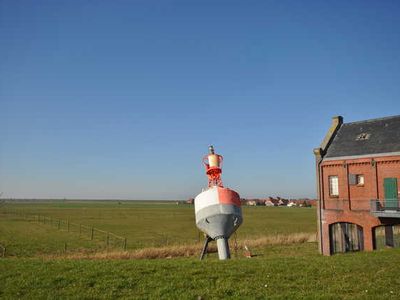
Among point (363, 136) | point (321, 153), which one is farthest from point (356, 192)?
point (363, 136)

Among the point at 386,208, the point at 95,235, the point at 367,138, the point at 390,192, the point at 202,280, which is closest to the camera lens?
the point at 202,280

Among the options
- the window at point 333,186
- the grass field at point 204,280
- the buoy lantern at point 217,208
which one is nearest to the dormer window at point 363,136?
the window at point 333,186

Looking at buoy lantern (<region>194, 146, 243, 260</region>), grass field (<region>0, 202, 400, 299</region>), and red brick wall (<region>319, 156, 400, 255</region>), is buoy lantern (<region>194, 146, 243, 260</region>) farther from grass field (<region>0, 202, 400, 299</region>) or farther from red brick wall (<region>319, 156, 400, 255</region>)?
red brick wall (<region>319, 156, 400, 255</region>)

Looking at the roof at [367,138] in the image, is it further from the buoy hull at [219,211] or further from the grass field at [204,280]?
the grass field at [204,280]

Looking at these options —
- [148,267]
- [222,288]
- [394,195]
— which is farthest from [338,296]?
[394,195]

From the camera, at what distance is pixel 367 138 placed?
27.6 meters

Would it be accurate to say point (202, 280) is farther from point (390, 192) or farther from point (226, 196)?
point (390, 192)

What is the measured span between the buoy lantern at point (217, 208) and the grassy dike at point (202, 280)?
3.88 meters

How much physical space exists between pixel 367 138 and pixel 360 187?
12.7ft

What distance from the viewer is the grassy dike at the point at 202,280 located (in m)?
9.38

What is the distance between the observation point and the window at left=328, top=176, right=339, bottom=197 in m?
27.7

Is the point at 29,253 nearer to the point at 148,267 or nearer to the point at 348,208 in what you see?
the point at 148,267

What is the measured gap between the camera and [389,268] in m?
12.6

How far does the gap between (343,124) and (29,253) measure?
89.7 feet
